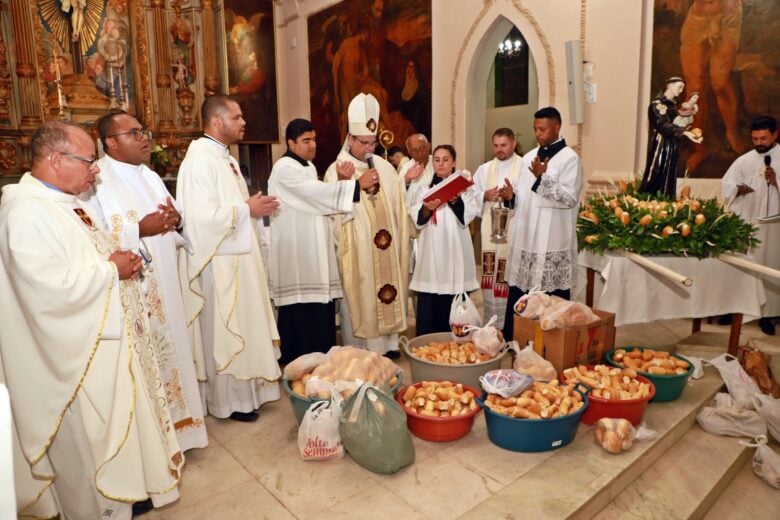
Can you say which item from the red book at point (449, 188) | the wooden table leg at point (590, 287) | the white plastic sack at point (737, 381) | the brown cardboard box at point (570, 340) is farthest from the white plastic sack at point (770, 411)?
the red book at point (449, 188)

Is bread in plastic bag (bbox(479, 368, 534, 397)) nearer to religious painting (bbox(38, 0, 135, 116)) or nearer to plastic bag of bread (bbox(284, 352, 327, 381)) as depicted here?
plastic bag of bread (bbox(284, 352, 327, 381))

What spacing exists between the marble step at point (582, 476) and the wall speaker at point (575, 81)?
176 inches

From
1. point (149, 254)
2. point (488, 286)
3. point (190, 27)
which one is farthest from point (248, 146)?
point (149, 254)

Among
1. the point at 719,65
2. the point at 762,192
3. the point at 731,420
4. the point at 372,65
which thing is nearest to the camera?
the point at 731,420

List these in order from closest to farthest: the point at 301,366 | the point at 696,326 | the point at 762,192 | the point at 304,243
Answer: the point at 301,366 < the point at 304,243 < the point at 696,326 < the point at 762,192

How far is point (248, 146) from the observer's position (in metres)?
12.4

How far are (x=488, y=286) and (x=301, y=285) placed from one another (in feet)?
6.37

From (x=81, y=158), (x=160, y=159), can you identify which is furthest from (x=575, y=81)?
(x=160, y=159)

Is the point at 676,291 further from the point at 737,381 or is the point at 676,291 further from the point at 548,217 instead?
the point at 548,217

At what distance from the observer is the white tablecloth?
4.19m

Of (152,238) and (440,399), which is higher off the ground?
(152,238)

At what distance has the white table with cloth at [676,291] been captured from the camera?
4.19 metres

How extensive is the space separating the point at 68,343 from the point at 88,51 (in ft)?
31.4

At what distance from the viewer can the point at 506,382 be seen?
3.30 meters
